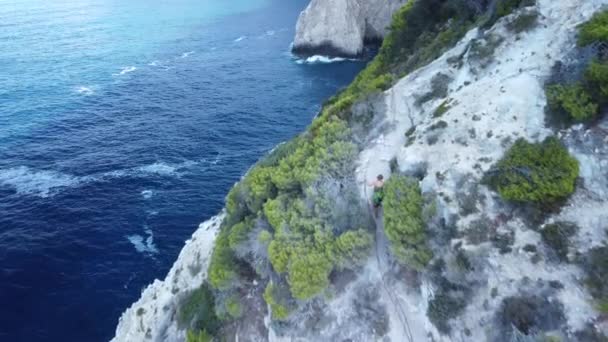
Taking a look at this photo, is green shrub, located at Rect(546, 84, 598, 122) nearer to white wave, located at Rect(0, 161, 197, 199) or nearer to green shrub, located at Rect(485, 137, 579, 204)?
green shrub, located at Rect(485, 137, 579, 204)

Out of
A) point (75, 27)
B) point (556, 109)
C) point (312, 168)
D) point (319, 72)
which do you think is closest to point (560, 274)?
point (556, 109)

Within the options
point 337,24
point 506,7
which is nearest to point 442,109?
point 506,7

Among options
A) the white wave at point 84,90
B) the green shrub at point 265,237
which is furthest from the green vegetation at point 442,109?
the white wave at point 84,90

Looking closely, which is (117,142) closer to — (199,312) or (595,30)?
(199,312)

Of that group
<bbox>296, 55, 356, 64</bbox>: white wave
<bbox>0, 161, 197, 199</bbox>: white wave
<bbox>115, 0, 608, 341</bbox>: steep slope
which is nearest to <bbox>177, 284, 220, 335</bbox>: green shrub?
<bbox>115, 0, 608, 341</bbox>: steep slope

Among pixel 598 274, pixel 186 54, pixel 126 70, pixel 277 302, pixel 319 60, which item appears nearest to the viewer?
pixel 598 274

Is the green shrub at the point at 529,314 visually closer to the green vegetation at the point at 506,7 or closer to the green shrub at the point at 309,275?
the green shrub at the point at 309,275

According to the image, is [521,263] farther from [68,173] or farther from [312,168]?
[68,173]
